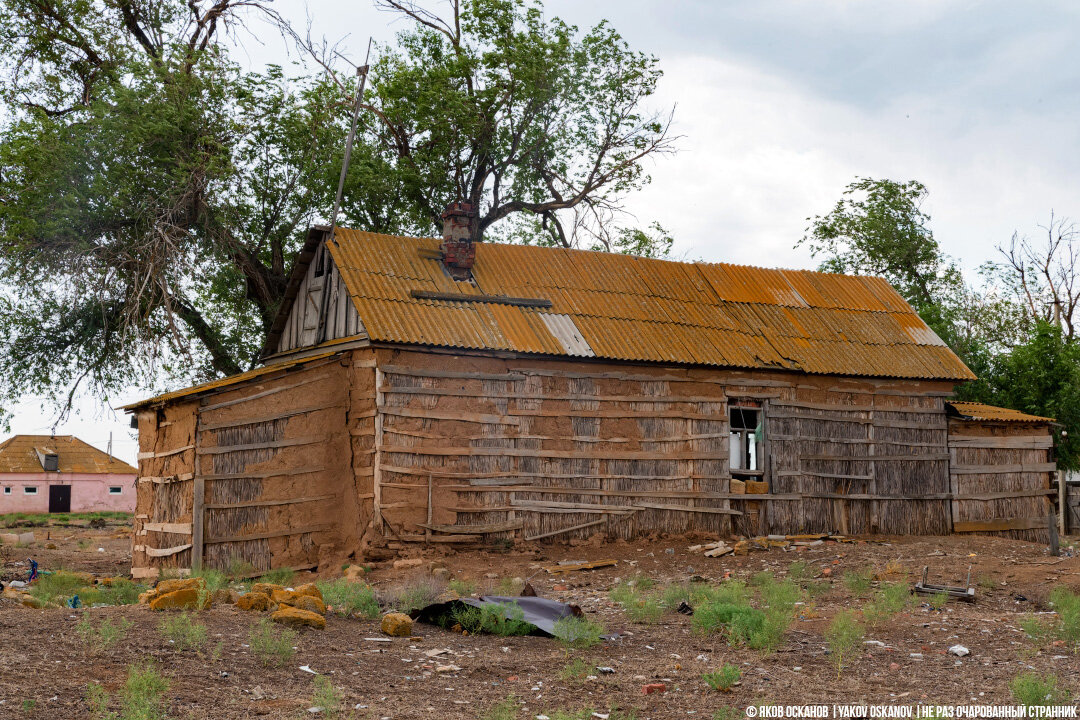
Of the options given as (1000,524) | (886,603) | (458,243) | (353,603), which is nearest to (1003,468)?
(1000,524)

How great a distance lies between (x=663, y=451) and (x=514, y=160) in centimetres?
1249

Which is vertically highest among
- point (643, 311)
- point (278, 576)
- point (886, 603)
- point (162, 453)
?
point (643, 311)

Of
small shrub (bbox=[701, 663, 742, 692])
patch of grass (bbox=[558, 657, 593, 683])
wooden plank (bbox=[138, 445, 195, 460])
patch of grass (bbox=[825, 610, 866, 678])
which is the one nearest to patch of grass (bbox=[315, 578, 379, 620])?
patch of grass (bbox=[558, 657, 593, 683])

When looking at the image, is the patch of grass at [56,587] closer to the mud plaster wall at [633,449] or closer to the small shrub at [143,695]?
the mud plaster wall at [633,449]

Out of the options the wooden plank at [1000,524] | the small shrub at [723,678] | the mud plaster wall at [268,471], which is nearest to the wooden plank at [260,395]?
the mud plaster wall at [268,471]

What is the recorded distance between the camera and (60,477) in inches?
1713

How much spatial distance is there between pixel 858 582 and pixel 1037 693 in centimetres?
587

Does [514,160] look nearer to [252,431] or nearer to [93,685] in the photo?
[252,431]

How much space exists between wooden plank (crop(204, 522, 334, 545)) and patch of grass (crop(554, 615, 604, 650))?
278 inches

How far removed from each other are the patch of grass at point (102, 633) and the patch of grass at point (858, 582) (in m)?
8.07

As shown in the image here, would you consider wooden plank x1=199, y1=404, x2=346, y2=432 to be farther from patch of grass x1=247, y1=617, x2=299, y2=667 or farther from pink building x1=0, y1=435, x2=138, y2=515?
pink building x1=0, y1=435, x2=138, y2=515

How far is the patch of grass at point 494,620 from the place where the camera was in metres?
8.71

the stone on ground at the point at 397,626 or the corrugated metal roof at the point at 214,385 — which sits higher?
the corrugated metal roof at the point at 214,385

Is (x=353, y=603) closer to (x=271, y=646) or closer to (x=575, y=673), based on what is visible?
(x=271, y=646)
